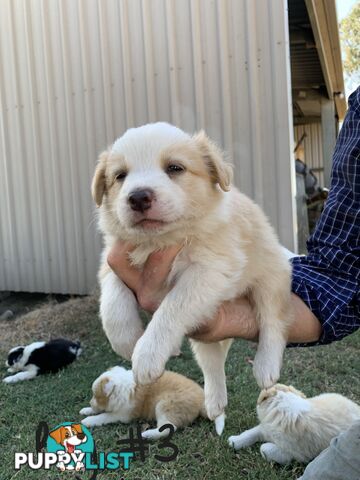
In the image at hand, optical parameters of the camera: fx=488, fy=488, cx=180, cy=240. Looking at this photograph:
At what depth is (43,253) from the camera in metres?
6.74

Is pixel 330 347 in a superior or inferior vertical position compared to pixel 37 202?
inferior

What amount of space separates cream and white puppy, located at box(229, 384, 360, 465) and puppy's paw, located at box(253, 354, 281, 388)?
76 centimetres

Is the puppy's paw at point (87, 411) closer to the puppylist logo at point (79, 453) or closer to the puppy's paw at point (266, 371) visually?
the puppylist logo at point (79, 453)

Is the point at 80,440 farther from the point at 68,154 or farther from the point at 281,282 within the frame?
the point at 68,154

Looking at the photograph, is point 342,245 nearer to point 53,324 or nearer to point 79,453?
point 79,453

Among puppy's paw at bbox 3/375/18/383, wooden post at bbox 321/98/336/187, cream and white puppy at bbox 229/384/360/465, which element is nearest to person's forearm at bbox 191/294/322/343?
cream and white puppy at bbox 229/384/360/465

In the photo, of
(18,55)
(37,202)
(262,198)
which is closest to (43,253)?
(37,202)

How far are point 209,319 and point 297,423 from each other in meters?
1.14

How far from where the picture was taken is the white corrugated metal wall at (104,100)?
539 cm

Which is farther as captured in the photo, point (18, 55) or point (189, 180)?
point (18, 55)

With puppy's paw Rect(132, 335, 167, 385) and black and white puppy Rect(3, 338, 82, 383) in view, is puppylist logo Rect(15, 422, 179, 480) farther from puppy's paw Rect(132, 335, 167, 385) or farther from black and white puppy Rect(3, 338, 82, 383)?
black and white puppy Rect(3, 338, 82, 383)

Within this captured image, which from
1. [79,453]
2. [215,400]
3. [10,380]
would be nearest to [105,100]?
[10,380]

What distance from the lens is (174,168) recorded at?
2.04 metres

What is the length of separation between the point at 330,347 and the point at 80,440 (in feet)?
8.26
